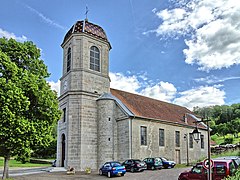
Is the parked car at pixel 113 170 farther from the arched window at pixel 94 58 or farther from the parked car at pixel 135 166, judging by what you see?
the arched window at pixel 94 58

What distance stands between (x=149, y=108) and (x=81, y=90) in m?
9.44

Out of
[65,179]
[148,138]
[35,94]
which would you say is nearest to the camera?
[35,94]

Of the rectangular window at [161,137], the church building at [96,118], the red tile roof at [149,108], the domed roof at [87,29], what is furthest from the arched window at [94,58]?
the rectangular window at [161,137]

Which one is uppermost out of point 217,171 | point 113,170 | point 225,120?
point 225,120

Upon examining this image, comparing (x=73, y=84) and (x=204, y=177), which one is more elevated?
(x=73, y=84)

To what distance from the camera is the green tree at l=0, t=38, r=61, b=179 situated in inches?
529

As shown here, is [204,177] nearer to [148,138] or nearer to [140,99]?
[148,138]

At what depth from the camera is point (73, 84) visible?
87.7 feet

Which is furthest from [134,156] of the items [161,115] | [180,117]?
[180,117]

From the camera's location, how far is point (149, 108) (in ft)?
104

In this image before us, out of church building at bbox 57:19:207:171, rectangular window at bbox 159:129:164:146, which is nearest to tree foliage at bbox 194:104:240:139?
rectangular window at bbox 159:129:164:146

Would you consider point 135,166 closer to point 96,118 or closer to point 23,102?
→ point 96,118

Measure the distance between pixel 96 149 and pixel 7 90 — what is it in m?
14.6

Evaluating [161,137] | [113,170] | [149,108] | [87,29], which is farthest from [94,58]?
[113,170]
